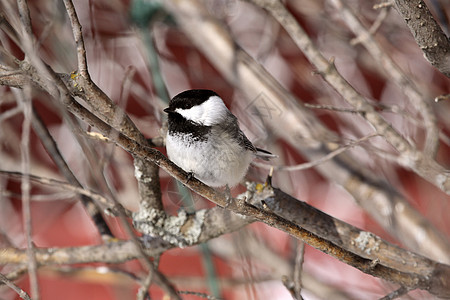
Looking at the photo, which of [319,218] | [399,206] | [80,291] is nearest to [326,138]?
[399,206]

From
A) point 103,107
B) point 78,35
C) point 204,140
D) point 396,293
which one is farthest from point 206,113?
point 396,293

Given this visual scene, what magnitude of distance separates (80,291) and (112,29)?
142 cm

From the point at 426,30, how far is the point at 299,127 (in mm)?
A: 863

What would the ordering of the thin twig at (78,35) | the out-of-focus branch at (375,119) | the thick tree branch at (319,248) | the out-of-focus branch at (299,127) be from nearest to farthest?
1. the thin twig at (78,35)
2. the thick tree branch at (319,248)
3. the out-of-focus branch at (375,119)
4. the out-of-focus branch at (299,127)

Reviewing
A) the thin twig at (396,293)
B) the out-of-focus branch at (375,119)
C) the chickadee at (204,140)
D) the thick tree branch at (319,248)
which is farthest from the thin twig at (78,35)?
the thin twig at (396,293)

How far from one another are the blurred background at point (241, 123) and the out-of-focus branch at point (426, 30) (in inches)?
23.8

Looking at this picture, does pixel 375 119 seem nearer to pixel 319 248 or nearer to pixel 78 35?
pixel 319 248

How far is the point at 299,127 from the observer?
167cm

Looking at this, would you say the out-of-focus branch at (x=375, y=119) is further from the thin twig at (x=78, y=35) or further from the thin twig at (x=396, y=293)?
the thin twig at (x=78, y=35)

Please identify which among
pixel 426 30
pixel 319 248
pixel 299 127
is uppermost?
pixel 299 127

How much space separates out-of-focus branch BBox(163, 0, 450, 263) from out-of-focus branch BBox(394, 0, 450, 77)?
705mm

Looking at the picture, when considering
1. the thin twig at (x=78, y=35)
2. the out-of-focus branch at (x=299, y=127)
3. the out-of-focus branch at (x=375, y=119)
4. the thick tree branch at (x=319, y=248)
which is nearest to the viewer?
the thin twig at (x=78, y=35)

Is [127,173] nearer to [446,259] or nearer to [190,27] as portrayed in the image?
[190,27]

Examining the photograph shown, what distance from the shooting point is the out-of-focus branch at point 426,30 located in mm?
803
